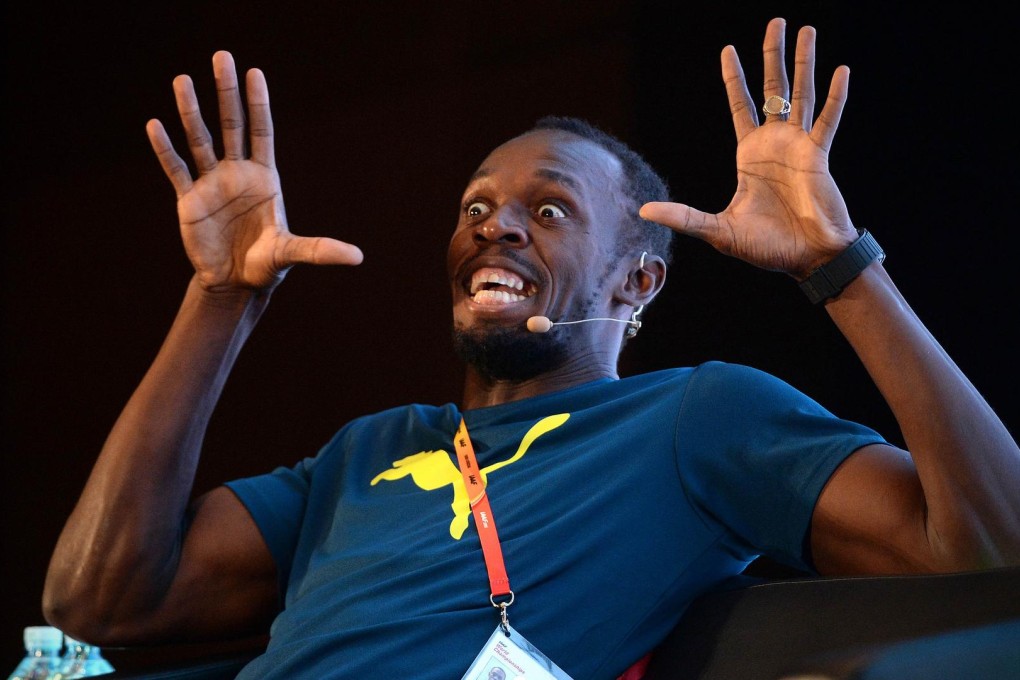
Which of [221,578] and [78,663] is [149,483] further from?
[78,663]

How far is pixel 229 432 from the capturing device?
2.84 metres

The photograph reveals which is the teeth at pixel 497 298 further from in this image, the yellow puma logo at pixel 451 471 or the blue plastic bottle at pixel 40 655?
the blue plastic bottle at pixel 40 655

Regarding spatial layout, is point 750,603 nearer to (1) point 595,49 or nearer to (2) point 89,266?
(1) point 595,49

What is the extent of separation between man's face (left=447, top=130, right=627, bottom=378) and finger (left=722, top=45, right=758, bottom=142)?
0.41 m

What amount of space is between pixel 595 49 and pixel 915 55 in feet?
2.40

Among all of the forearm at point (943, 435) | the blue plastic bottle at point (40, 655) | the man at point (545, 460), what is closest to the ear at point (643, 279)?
the man at point (545, 460)

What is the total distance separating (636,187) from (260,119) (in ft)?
2.05

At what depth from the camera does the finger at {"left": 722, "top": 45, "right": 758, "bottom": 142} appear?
140 cm

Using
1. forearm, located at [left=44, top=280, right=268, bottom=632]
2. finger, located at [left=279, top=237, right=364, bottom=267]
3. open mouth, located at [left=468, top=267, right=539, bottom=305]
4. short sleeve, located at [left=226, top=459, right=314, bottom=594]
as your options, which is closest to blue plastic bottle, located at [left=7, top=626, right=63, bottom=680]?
forearm, located at [left=44, top=280, right=268, bottom=632]

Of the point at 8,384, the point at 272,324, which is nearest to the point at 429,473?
the point at 272,324

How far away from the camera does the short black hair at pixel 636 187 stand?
1862 millimetres

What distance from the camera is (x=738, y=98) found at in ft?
4.62

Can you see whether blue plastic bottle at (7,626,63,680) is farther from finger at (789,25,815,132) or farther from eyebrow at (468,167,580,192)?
finger at (789,25,815,132)

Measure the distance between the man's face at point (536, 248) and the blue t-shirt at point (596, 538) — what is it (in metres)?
0.22
